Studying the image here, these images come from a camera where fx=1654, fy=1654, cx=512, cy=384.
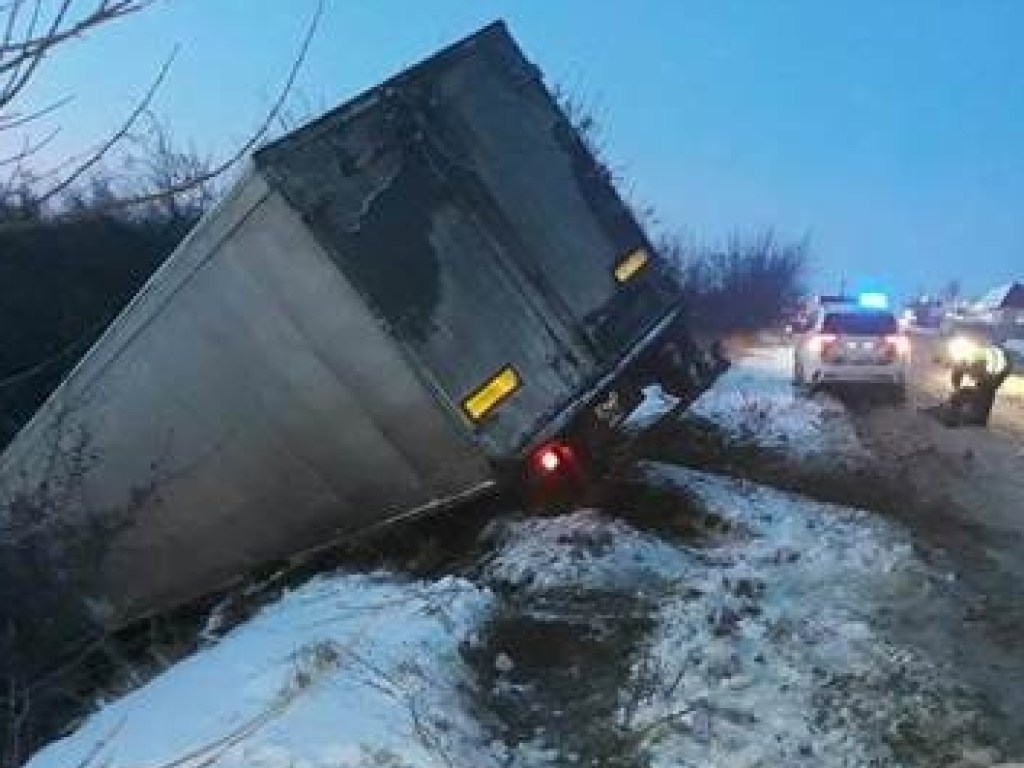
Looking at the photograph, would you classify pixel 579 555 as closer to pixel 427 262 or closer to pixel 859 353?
pixel 427 262

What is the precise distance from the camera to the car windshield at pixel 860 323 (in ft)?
80.9

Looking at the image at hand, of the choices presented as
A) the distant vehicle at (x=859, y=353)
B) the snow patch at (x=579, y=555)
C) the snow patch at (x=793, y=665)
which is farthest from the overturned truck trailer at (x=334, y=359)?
the distant vehicle at (x=859, y=353)

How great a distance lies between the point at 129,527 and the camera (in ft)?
34.8

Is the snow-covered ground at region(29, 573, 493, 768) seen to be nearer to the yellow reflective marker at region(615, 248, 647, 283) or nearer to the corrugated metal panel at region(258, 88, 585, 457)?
the corrugated metal panel at region(258, 88, 585, 457)

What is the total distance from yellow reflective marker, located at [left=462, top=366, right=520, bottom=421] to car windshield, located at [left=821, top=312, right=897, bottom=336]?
15.0 metres

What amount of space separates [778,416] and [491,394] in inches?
428

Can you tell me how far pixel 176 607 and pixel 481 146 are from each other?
3.62 meters

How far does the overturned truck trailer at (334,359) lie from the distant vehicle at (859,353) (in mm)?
13802

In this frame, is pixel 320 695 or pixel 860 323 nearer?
pixel 320 695

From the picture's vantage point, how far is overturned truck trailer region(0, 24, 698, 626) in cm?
996

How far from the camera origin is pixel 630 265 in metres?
11.7

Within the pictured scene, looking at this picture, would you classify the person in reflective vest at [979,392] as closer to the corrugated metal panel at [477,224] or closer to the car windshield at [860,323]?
the car windshield at [860,323]

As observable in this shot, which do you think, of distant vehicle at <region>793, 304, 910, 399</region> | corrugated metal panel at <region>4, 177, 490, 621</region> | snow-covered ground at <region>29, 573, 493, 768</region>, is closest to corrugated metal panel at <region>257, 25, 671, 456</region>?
corrugated metal panel at <region>4, 177, 490, 621</region>

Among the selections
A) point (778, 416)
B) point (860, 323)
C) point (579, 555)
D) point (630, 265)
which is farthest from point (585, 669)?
point (860, 323)
